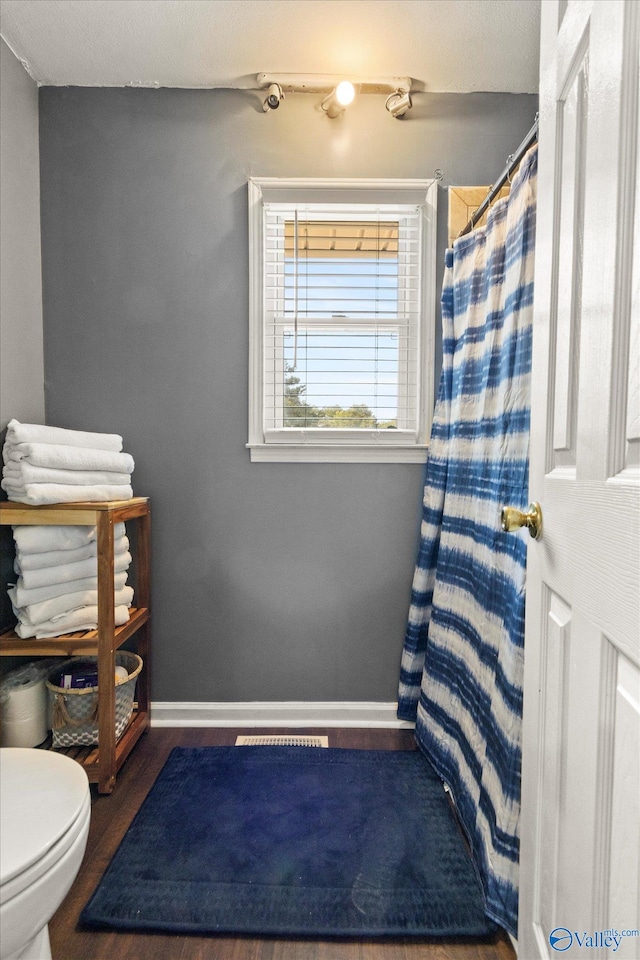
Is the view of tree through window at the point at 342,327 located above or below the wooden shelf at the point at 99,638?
above

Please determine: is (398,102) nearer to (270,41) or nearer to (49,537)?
(270,41)

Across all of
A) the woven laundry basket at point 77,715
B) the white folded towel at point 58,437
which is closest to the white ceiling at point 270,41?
the white folded towel at point 58,437

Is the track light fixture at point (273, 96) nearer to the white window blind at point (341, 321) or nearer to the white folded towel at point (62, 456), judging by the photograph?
the white window blind at point (341, 321)

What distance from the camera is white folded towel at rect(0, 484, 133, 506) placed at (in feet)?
5.26

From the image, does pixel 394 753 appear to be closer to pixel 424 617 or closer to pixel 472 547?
pixel 424 617

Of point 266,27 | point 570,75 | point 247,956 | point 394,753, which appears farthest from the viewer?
point 394,753

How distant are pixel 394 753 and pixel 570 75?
77.0 inches

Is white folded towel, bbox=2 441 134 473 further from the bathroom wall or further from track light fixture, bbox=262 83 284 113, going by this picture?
track light fixture, bbox=262 83 284 113

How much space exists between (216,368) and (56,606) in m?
1.02

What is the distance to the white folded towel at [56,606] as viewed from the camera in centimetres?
166

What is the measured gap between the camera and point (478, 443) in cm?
161

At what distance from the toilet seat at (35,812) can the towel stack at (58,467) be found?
0.73 meters

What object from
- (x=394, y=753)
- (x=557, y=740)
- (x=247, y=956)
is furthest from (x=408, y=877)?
(x=557, y=740)

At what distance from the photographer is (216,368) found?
2105 millimetres
